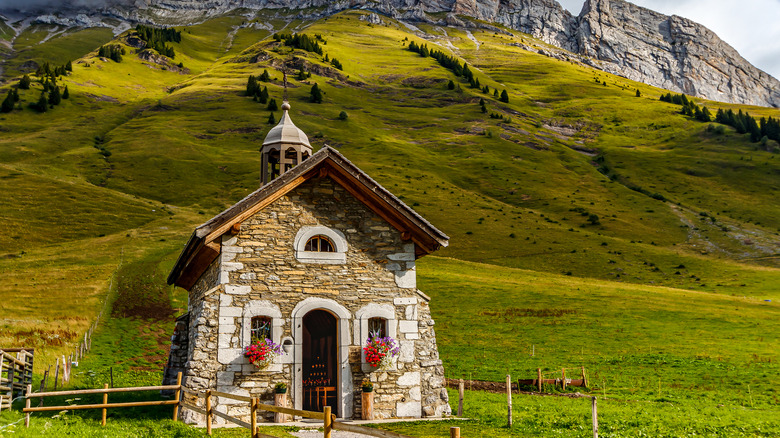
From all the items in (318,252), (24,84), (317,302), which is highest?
(24,84)

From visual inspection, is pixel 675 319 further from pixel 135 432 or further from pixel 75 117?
pixel 75 117

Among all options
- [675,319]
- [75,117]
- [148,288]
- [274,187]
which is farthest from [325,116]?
[274,187]

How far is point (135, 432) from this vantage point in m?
15.2

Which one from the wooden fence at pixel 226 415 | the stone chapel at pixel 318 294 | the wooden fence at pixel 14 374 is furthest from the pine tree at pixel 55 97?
the wooden fence at pixel 226 415

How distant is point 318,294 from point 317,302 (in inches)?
10.6

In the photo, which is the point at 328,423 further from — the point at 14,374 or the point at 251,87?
the point at 251,87

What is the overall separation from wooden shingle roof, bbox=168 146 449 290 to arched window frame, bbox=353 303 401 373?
247cm

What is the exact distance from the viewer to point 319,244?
20.2m

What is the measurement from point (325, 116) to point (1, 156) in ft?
230

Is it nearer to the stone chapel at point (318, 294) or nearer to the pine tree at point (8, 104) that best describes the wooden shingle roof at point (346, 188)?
the stone chapel at point (318, 294)

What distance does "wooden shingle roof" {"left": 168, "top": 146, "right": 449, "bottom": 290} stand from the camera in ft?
63.1

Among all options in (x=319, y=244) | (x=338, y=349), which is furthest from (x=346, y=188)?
(x=338, y=349)

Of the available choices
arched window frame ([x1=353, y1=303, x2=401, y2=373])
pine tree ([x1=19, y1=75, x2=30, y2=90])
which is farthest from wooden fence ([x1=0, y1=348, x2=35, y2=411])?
pine tree ([x1=19, y1=75, x2=30, y2=90])

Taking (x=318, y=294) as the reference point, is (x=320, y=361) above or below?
below
